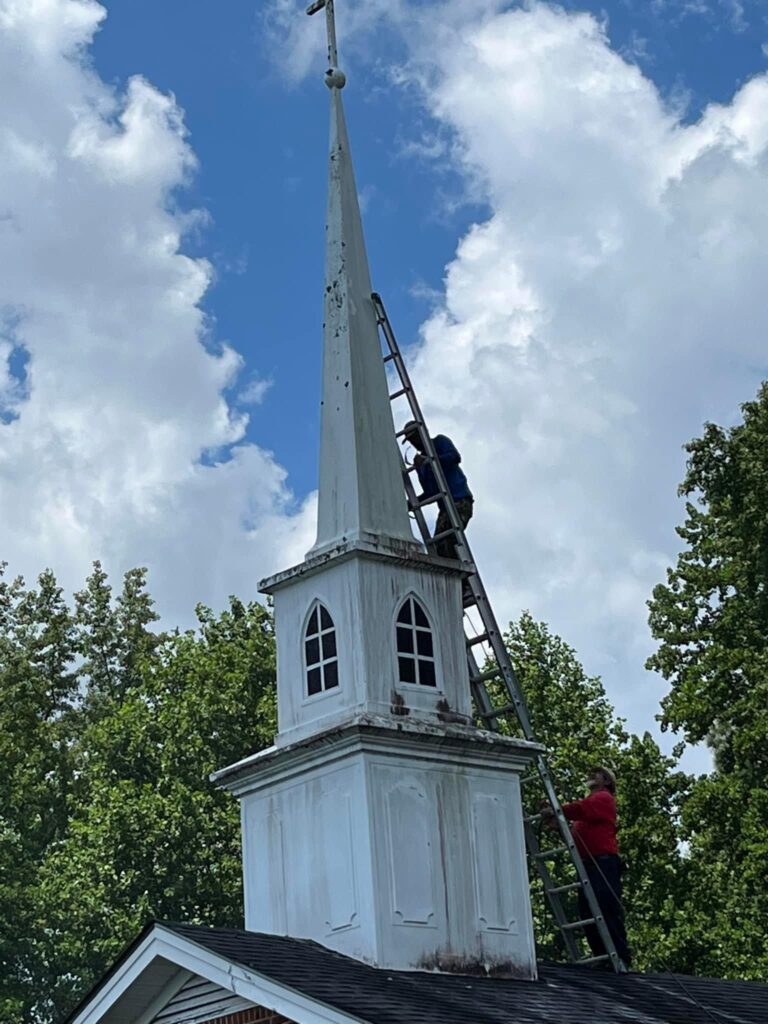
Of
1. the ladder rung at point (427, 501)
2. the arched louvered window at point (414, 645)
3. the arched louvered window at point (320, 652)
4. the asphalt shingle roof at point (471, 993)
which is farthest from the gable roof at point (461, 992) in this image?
the ladder rung at point (427, 501)

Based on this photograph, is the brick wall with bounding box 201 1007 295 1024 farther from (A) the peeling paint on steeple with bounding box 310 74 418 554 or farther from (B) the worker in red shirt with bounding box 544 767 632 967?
(A) the peeling paint on steeple with bounding box 310 74 418 554

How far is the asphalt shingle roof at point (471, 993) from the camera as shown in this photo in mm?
12945

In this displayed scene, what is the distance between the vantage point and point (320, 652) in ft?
55.3

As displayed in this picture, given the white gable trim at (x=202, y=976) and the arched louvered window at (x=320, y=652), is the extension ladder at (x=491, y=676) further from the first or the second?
the white gable trim at (x=202, y=976)

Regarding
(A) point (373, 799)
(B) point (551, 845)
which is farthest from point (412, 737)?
(B) point (551, 845)

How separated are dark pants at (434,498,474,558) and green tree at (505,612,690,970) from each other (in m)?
12.4

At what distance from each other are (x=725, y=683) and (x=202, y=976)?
66.8 feet

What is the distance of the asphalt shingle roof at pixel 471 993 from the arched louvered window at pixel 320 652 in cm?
270

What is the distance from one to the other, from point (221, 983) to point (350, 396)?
7113 millimetres

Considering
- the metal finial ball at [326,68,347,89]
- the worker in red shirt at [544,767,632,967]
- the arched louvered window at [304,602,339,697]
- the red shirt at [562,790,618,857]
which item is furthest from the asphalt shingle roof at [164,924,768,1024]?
the metal finial ball at [326,68,347,89]

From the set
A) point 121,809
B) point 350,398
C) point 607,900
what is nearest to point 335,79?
point 350,398

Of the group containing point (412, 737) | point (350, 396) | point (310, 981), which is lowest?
point (310, 981)

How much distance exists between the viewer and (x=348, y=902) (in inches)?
603

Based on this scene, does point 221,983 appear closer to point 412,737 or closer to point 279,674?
point 412,737
